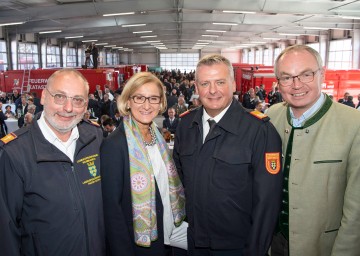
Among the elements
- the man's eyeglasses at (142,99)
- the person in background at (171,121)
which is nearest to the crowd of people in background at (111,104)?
the person in background at (171,121)

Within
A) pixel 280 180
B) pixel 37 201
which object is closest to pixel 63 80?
pixel 37 201

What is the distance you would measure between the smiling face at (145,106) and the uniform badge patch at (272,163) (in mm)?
890

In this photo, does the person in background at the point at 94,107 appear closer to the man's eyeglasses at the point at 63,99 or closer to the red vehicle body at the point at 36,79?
the red vehicle body at the point at 36,79

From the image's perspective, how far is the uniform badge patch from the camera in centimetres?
212

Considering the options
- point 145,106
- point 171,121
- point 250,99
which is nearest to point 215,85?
point 145,106

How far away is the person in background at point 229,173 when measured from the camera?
213 cm

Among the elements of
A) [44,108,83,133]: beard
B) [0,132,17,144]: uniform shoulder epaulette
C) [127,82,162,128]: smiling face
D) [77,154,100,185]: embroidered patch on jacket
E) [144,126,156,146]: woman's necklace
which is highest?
[127,82,162,128]: smiling face

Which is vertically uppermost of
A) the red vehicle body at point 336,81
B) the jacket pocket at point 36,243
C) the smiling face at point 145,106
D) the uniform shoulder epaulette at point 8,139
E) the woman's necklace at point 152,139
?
the red vehicle body at point 336,81

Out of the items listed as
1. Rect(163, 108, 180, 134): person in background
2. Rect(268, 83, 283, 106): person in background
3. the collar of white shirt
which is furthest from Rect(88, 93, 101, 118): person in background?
the collar of white shirt

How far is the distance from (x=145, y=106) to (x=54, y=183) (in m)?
0.82

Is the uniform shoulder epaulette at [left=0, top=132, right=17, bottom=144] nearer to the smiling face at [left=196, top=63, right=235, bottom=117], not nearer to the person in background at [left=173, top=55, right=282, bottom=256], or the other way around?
the person in background at [left=173, top=55, right=282, bottom=256]

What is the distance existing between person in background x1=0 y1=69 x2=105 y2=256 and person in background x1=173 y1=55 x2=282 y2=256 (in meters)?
0.74

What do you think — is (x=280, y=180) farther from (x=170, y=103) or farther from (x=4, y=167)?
(x=170, y=103)

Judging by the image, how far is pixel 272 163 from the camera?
6.95 ft
